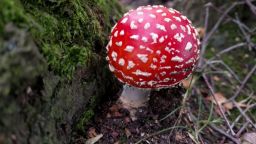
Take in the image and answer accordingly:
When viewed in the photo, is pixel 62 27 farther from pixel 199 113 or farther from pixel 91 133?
pixel 199 113

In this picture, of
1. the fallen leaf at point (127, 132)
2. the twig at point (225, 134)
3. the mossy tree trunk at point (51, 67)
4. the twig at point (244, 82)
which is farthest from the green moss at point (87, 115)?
the twig at point (244, 82)

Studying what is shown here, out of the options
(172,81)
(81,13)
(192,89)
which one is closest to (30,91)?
(81,13)

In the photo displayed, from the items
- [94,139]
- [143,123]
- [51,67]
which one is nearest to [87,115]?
[94,139]

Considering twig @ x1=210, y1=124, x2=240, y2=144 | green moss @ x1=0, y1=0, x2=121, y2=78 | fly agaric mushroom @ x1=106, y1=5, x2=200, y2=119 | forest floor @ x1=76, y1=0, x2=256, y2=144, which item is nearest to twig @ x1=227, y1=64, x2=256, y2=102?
forest floor @ x1=76, y1=0, x2=256, y2=144

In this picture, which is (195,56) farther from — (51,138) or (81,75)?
(51,138)

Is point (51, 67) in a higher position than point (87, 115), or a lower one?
higher

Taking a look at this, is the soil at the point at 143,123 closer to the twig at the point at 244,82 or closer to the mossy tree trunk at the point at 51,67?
the mossy tree trunk at the point at 51,67
